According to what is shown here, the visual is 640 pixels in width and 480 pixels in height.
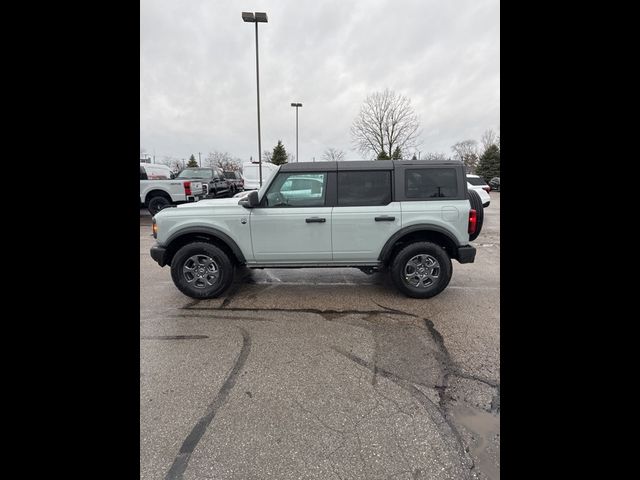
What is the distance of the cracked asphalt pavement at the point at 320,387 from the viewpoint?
1.69 metres

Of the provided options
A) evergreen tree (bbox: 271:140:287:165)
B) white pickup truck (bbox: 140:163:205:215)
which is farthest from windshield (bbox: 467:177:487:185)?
evergreen tree (bbox: 271:140:287:165)

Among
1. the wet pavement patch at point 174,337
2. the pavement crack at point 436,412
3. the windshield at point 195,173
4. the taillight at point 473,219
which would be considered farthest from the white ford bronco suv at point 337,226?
the windshield at point 195,173

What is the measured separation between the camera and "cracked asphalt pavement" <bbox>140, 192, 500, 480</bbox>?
66.6 inches

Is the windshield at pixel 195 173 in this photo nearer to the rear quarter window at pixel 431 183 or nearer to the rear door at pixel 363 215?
the rear door at pixel 363 215

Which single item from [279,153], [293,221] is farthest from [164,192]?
[279,153]

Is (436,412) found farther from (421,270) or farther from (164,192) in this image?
(164,192)

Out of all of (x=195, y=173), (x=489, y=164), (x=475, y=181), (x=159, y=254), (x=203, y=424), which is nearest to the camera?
(x=203, y=424)

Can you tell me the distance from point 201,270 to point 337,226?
199 cm

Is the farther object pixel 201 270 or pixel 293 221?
pixel 201 270

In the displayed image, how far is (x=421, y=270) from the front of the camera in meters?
4.12
